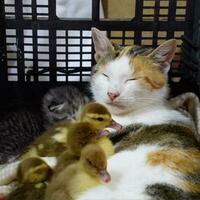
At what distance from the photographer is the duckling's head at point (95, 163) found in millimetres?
1185

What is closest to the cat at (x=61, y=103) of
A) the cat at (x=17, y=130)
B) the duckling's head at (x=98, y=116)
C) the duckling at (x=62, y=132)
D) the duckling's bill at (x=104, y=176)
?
the cat at (x=17, y=130)

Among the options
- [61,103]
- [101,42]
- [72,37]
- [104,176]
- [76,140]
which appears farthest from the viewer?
[72,37]

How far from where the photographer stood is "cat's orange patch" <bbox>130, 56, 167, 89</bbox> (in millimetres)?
1507

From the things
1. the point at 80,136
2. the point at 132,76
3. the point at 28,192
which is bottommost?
the point at 28,192

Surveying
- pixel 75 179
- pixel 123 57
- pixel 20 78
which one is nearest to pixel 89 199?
pixel 75 179

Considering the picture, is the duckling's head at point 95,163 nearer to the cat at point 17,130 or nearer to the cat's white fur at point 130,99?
the cat's white fur at point 130,99

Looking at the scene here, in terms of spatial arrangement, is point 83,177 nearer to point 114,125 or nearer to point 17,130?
point 114,125

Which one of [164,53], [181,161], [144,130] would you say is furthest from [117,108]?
[181,161]

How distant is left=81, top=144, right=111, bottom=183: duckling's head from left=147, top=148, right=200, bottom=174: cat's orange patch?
0.14m

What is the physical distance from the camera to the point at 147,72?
4.96 ft

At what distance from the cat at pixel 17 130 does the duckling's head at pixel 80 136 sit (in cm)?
29

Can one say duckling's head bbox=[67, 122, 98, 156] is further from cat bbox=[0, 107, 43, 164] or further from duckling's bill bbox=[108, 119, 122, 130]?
cat bbox=[0, 107, 43, 164]

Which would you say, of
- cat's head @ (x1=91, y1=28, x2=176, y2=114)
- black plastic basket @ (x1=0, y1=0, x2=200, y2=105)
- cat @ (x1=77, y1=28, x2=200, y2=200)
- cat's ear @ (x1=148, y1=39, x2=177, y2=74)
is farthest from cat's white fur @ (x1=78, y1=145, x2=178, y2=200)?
black plastic basket @ (x1=0, y1=0, x2=200, y2=105)

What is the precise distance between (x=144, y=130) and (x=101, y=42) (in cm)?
34
